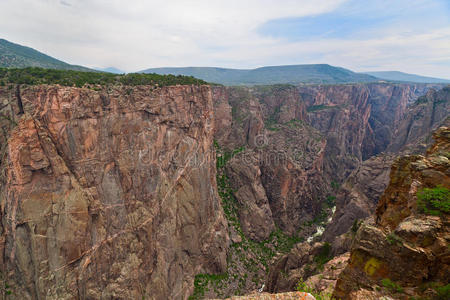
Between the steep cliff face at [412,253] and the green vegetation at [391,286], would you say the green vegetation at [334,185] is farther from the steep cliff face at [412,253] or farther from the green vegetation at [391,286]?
the green vegetation at [391,286]

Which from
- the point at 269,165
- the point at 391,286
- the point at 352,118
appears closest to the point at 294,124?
the point at 269,165

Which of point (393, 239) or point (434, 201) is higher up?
point (434, 201)

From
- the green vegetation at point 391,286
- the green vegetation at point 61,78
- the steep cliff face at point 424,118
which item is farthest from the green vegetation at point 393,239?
the steep cliff face at point 424,118

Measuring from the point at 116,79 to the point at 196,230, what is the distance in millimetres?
31273

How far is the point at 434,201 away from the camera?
458 inches

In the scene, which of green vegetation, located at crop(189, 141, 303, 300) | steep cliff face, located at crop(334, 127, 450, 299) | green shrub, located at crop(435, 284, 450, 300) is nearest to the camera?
green shrub, located at crop(435, 284, 450, 300)

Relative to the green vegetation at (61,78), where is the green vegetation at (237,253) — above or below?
below

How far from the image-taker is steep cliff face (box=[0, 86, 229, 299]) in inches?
1120

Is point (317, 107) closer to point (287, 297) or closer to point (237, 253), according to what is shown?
point (237, 253)

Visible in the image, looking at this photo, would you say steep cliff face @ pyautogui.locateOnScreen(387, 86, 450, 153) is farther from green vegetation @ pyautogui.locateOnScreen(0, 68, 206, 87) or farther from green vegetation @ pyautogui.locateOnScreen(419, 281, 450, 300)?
green vegetation @ pyautogui.locateOnScreen(0, 68, 206, 87)

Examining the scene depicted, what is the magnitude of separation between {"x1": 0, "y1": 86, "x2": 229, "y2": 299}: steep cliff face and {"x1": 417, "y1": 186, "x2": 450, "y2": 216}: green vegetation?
3395 cm

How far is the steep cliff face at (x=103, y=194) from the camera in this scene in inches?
1120

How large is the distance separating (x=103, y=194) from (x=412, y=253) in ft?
116

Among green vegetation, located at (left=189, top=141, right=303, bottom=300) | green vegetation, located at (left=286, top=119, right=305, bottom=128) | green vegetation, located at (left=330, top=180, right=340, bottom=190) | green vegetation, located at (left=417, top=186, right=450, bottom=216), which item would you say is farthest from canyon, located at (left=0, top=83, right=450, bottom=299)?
green vegetation, located at (left=286, top=119, right=305, bottom=128)
